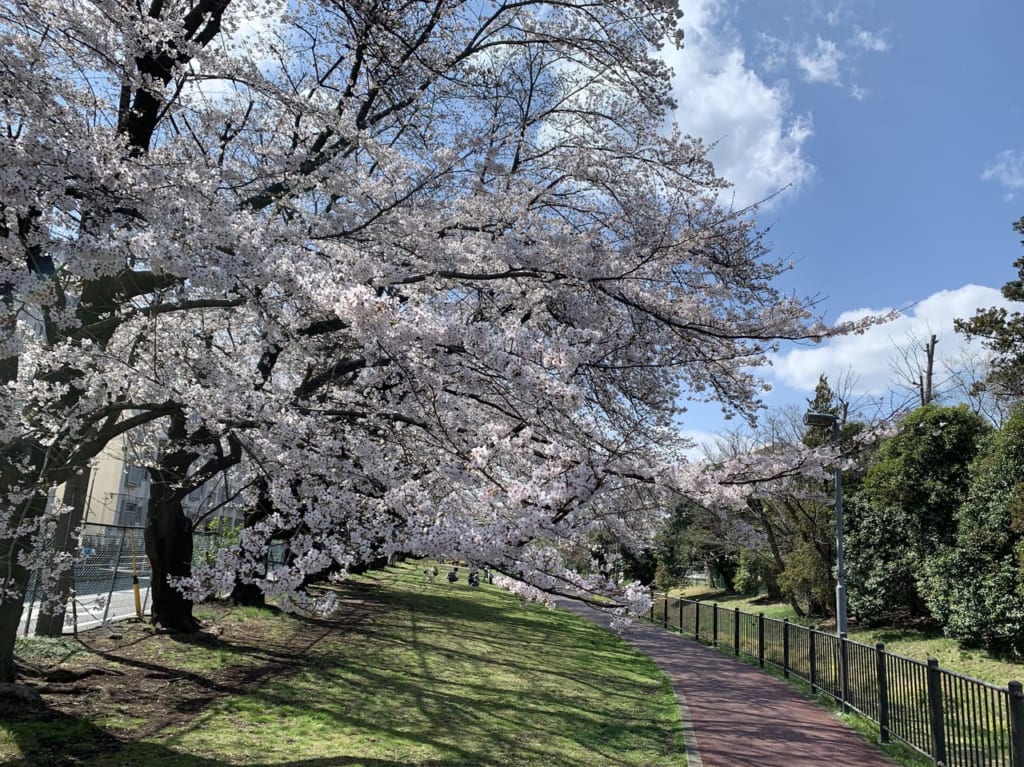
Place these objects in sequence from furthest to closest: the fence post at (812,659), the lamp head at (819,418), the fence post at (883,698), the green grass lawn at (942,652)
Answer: the green grass lawn at (942,652) < the lamp head at (819,418) < the fence post at (812,659) < the fence post at (883,698)

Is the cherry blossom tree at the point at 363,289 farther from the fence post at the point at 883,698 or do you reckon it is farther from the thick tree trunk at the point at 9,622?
the fence post at the point at 883,698

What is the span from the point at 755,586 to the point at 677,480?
28009 mm

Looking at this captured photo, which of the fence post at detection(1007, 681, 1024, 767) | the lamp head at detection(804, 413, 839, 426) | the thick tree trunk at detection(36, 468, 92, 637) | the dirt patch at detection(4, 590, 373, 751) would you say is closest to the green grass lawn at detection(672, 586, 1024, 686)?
the lamp head at detection(804, 413, 839, 426)

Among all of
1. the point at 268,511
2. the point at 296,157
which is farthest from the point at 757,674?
the point at 296,157

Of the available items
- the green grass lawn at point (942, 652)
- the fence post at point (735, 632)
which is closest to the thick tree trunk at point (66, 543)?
the green grass lawn at point (942, 652)

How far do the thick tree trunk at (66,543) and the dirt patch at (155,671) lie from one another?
48 cm

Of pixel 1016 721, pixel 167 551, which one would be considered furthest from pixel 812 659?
pixel 167 551

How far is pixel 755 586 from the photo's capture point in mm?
31156

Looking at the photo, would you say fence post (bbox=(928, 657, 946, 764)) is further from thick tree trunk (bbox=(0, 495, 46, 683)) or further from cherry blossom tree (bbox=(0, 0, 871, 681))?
thick tree trunk (bbox=(0, 495, 46, 683))

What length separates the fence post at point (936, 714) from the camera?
6.53 meters

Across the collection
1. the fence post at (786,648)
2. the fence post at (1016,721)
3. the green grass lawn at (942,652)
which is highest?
the fence post at (1016,721)

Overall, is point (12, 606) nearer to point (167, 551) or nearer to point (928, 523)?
point (167, 551)

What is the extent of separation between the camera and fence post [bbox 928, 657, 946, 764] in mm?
6531

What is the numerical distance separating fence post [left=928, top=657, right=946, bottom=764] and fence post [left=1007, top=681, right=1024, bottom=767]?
4.19 ft
